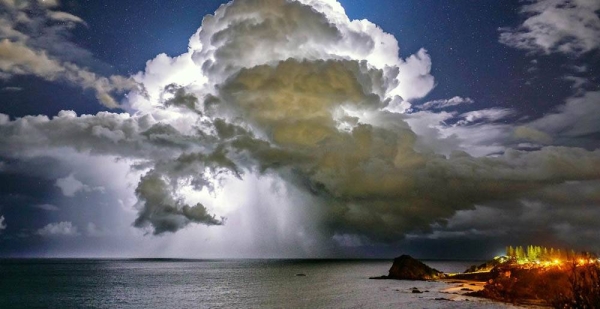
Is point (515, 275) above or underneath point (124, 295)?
above

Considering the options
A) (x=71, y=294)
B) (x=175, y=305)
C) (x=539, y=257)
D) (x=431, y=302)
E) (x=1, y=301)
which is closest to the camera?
(x=431, y=302)

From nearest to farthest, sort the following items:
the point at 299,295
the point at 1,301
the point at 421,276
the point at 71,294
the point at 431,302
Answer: the point at 431,302, the point at 1,301, the point at 299,295, the point at 71,294, the point at 421,276

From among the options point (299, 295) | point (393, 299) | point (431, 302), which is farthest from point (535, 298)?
point (299, 295)

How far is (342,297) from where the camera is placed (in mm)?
117062

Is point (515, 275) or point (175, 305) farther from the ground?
point (515, 275)

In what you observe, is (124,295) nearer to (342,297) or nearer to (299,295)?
(299,295)

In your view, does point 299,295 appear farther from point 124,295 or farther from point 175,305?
point 124,295

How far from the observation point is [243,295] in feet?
416

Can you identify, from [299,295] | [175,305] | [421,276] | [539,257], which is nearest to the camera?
[175,305]

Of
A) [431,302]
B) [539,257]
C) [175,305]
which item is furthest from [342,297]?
[539,257]

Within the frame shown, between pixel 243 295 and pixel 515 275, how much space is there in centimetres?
7518

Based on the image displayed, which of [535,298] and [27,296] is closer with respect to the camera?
[535,298]

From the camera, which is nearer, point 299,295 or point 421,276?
point 299,295

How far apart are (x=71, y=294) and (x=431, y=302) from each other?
108 meters
